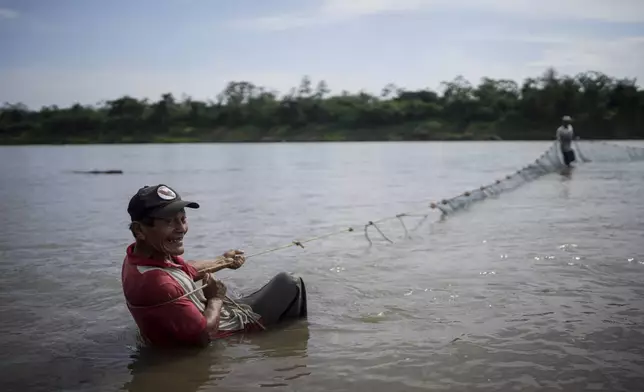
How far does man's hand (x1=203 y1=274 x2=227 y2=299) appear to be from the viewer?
502 cm

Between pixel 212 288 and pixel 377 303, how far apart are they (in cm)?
265

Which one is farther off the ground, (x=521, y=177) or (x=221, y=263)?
(x=221, y=263)

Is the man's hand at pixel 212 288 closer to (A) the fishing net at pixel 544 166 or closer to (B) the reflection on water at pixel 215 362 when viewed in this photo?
(B) the reflection on water at pixel 215 362

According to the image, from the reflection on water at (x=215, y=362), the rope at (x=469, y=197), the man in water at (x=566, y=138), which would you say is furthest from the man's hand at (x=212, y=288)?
the man in water at (x=566, y=138)

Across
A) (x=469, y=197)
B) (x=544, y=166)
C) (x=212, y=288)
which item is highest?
(x=212, y=288)

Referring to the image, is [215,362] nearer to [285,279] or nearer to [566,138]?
[285,279]

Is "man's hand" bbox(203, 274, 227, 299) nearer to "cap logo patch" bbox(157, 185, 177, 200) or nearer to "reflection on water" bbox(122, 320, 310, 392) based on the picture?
"reflection on water" bbox(122, 320, 310, 392)

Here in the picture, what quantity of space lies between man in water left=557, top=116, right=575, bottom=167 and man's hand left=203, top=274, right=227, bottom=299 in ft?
68.7

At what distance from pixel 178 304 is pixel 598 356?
3.24 metres

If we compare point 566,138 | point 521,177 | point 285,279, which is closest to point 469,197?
point 521,177

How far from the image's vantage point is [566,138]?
2480 cm

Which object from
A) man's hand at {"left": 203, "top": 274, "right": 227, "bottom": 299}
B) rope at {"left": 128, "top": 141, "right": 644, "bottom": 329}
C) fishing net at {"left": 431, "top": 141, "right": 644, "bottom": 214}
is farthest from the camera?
fishing net at {"left": 431, "top": 141, "right": 644, "bottom": 214}

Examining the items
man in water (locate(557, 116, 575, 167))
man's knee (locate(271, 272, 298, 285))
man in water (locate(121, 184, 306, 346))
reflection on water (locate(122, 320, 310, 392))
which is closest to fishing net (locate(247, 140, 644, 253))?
man in water (locate(557, 116, 575, 167))

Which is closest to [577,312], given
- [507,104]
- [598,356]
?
[598,356]
